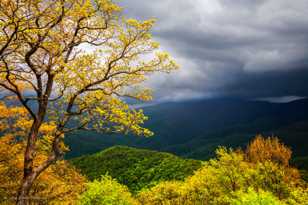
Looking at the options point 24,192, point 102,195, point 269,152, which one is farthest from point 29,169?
point 269,152

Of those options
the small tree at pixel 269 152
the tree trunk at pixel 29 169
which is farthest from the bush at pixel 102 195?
the small tree at pixel 269 152

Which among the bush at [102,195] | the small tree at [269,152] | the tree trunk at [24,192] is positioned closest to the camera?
the tree trunk at [24,192]

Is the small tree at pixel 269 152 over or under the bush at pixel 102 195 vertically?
under

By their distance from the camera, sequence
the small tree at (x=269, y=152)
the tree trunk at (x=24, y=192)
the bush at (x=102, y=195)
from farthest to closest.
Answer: the small tree at (x=269, y=152) < the bush at (x=102, y=195) < the tree trunk at (x=24, y=192)

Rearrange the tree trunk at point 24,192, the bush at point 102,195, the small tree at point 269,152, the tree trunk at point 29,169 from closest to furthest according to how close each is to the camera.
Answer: the tree trunk at point 24,192
the tree trunk at point 29,169
the bush at point 102,195
the small tree at point 269,152

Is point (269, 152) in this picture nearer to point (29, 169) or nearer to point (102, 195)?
point (102, 195)

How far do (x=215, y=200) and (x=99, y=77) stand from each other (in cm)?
4803

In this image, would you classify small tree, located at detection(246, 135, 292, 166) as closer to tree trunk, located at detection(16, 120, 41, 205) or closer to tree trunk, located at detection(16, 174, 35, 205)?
tree trunk, located at detection(16, 120, 41, 205)

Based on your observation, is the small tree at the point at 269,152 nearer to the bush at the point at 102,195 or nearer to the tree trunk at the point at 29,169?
the bush at the point at 102,195

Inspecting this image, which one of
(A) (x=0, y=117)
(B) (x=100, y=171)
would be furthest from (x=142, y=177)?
(A) (x=0, y=117)

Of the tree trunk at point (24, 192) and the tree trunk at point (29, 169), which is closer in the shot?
the tree trunk at point (24, 192)

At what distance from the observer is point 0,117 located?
32.8 metres

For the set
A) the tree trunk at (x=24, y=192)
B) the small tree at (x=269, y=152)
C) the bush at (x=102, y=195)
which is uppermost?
the tree trunk at (x=24, y=192)

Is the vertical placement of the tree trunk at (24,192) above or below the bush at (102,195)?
above
